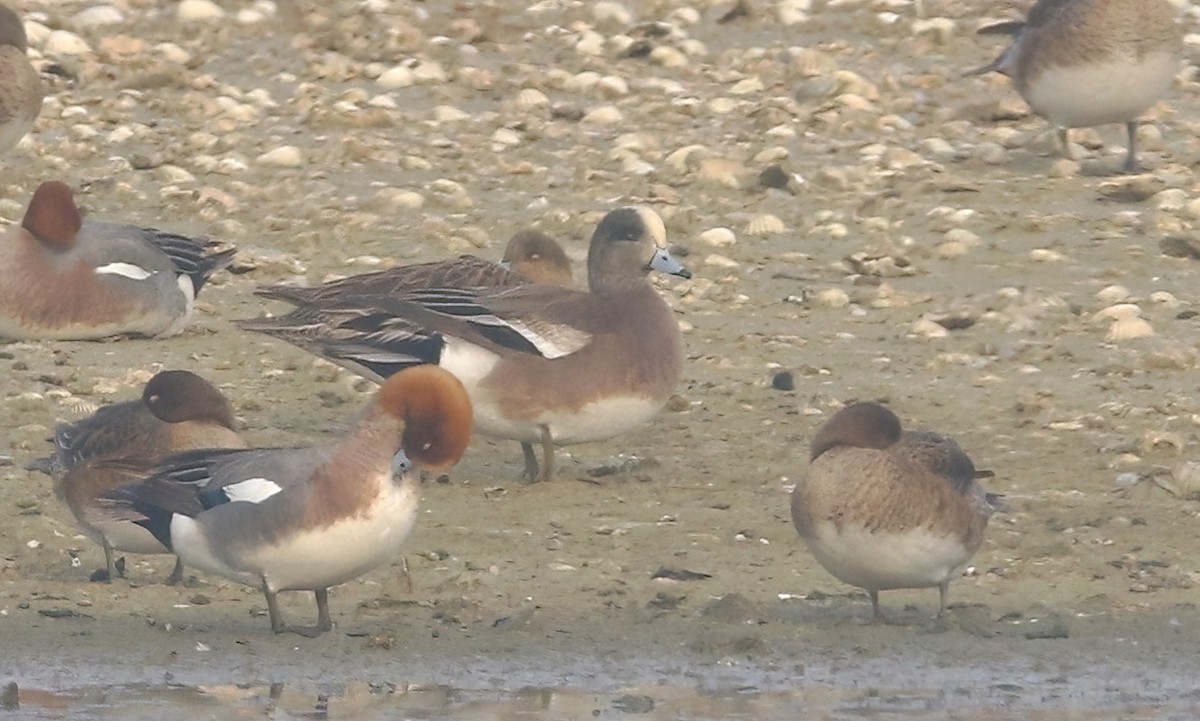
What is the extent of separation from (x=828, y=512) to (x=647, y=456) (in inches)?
74.8

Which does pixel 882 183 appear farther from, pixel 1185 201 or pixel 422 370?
pixel 422 370

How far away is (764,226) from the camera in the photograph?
1076 centimetres

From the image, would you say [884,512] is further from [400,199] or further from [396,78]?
[396,78]

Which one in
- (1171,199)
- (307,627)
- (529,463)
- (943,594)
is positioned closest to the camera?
(307,627)

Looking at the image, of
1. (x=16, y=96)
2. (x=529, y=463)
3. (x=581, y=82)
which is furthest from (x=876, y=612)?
(x=581, y=82)

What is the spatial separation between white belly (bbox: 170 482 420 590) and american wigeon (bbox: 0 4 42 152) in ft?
17.7

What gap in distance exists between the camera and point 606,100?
12.6m

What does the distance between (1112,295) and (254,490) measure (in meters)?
4.61

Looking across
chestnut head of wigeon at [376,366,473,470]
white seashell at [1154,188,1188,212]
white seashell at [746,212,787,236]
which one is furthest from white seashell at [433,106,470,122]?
chestnut head of wigeon at [376,366,473,470]

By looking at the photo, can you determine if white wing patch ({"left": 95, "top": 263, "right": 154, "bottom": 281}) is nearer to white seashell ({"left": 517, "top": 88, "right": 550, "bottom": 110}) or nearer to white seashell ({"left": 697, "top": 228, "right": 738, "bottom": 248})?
white seashell ({"left": 697, "top": 228, "right": 738, "bottom": 248})

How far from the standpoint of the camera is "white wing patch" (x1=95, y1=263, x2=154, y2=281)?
31.7ft

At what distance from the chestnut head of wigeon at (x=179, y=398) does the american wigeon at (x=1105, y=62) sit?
553 centimetres

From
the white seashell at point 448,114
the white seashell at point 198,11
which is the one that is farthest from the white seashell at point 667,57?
the white seashell at point 198,11

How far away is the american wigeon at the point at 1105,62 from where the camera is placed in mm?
11336
